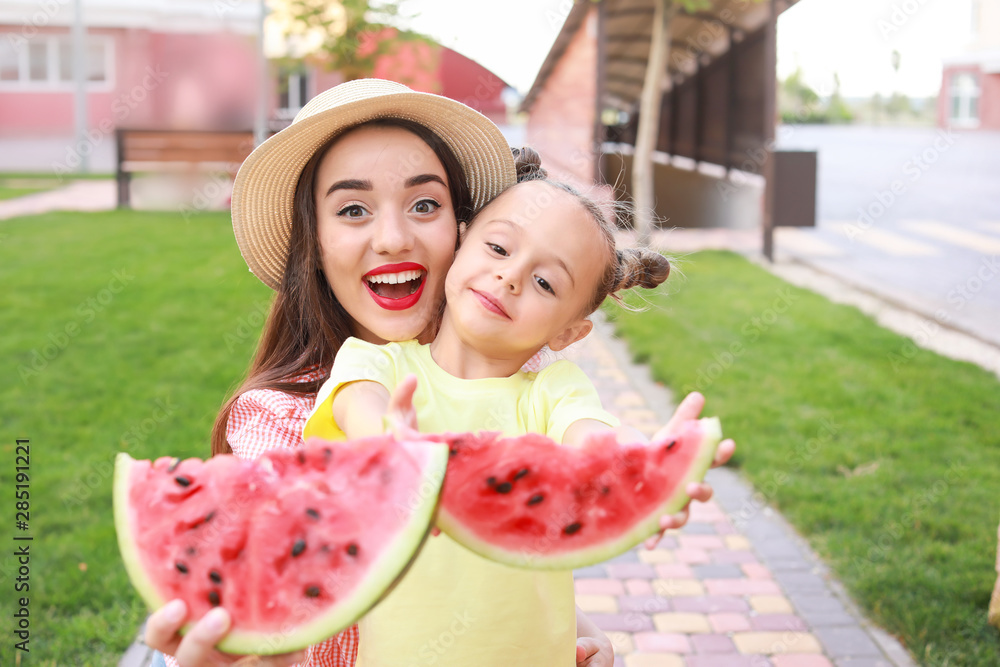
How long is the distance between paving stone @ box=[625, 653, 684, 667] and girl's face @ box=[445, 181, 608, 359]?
2.35m

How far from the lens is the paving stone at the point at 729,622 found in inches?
158

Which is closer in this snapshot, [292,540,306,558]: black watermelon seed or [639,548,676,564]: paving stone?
[292,540,306,558]: black watermelon seed

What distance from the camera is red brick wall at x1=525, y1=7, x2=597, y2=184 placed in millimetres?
13539

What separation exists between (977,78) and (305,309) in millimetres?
49610

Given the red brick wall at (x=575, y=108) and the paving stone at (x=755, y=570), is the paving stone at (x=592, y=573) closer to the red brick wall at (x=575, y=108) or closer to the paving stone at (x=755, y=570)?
the paving stone at (x=755, y=570)

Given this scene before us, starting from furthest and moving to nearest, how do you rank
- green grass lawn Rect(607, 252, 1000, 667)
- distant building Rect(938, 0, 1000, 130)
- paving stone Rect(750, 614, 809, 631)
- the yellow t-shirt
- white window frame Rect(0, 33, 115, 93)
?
distant building Rect(938, 0, 1000, 130) → white window frame Rect(0, 33, 115, 93) → green grass lawn Rect(607, 252, 1000, 667) → paving stone Rect(750, 614, 809, 631) → the yellow t-shirt

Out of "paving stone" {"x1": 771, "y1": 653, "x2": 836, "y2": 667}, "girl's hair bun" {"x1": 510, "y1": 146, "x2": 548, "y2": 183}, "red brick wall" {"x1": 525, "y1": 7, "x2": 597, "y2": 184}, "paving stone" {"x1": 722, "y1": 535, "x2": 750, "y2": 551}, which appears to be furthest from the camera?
"red brick wall" {"x1": 525, "y1": 7, "x2": 597, "y2": 184}

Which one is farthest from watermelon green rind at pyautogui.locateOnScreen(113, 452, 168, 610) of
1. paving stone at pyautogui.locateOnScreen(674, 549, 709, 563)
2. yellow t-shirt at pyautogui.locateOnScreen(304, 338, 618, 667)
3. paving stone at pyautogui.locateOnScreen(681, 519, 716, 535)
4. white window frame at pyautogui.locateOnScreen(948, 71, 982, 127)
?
white window frame at pyautogui.locateOnScreen(948, 71, 982, 127)

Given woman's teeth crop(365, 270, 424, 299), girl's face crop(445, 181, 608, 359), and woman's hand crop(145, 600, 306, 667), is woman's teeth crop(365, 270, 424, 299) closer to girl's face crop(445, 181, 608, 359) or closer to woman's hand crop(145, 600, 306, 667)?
girl's face crop(445, 181, 608, 359)

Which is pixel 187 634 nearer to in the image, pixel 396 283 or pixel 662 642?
pixel 396 283

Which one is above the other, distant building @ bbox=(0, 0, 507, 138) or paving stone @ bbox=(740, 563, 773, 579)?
distant building @ bbox=(0, 0, 507, 138)

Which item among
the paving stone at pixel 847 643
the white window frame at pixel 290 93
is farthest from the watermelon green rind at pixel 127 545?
the white window frame at pixel 290 93

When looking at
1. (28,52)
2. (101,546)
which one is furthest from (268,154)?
(28,52)

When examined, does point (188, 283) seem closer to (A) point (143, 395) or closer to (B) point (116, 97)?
(A) point (143, 395)
